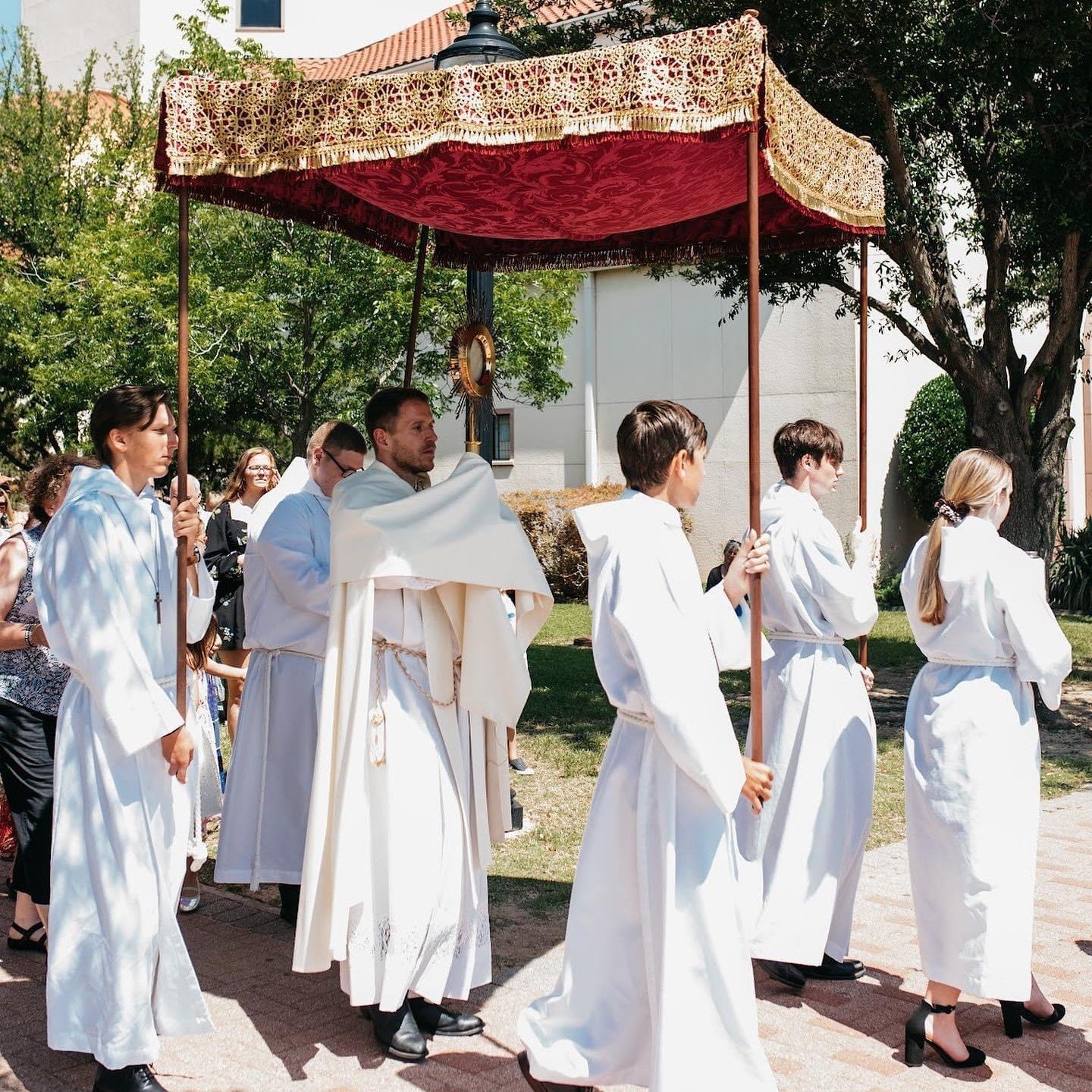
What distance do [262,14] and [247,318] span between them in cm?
1774

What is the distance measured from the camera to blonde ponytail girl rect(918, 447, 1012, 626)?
14.5ft

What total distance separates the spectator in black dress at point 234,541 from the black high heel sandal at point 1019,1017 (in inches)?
183

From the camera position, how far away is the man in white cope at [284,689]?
5496 mm

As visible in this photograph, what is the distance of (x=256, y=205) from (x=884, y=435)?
54.5 ft

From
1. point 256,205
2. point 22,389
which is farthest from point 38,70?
point 256,205

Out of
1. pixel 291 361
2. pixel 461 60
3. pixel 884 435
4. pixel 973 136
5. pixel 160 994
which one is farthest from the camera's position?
pixel 884 435

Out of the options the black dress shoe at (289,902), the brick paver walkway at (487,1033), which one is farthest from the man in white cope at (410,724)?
the black dress shoe at (289,902)

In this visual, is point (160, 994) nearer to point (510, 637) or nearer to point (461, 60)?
point (510, 637)

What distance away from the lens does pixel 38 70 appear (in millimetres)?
22375

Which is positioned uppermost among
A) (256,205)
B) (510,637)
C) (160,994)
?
(256,205)

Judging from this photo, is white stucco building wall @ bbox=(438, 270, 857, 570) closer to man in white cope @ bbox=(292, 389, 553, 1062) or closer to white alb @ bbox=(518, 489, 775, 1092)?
man in white cope @ bbox=(292, 389, 553, 1062)

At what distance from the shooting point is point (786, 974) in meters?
4.88

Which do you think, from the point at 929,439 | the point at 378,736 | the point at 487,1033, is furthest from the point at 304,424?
the point at 487,1033

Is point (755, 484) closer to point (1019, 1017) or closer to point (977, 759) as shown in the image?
point (977, 759)
